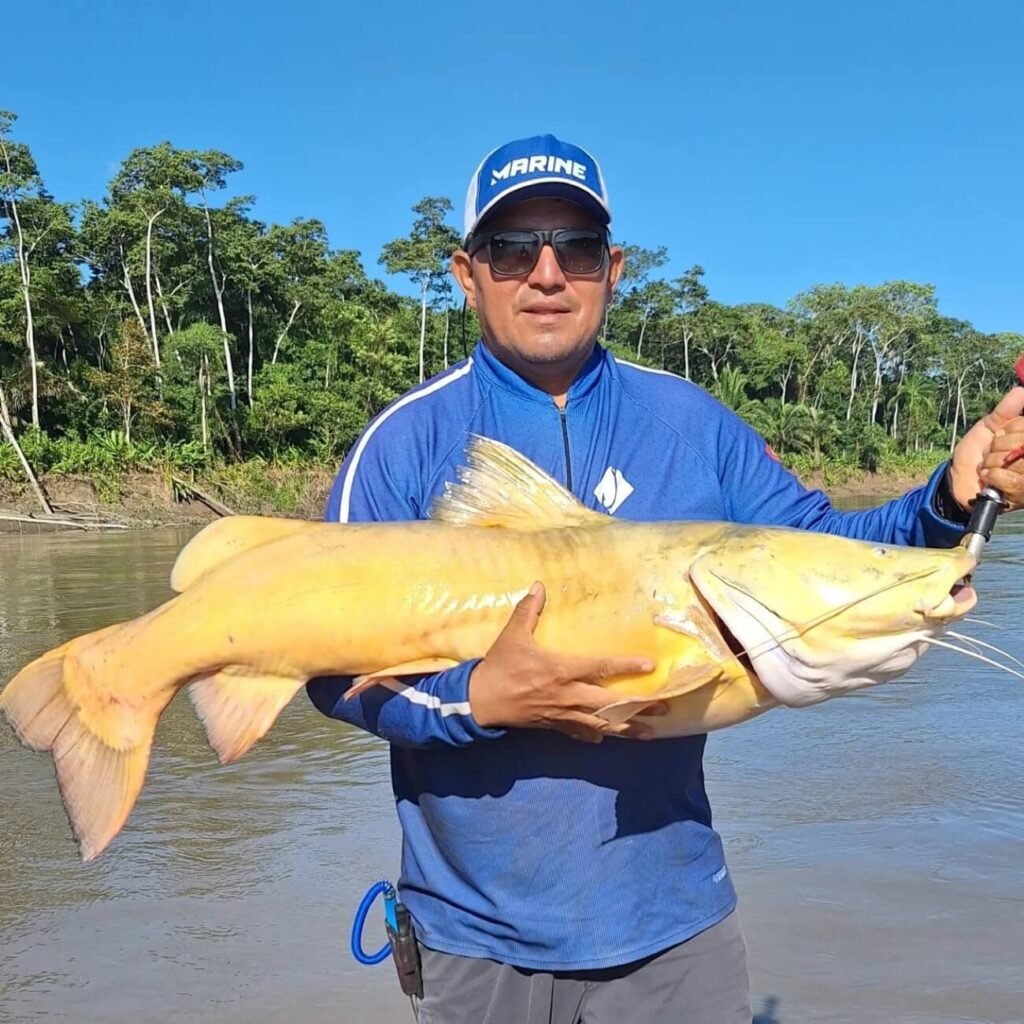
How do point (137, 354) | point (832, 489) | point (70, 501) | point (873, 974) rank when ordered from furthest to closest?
point (832, 489) < point (137, 354) < point (70, 501) < point (873, 974)

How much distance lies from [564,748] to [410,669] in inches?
A: 13.1

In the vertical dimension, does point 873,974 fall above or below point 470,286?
below

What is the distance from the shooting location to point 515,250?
7.34 ft

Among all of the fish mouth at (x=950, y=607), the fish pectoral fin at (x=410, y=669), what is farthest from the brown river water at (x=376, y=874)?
the fish pectoral fin at (x=410, y=669)

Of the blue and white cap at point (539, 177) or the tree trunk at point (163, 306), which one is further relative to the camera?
the tree trunk at point (163, 306)

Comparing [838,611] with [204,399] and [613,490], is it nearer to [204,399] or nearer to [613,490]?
[613,490]

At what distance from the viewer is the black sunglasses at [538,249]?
Answer: 223 cm

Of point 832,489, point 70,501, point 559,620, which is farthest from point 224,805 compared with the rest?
point 832,489

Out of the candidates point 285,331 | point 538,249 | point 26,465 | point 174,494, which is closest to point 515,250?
point 538,249

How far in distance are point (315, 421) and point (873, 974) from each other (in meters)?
33.8

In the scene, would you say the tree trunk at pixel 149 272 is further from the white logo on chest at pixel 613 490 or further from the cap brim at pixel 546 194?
the white logo on chest at pixel 613 490

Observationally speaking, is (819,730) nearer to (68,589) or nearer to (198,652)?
(198,652)

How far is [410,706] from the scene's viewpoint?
185 cm

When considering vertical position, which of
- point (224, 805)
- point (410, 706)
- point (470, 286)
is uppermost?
point (470, 286)
